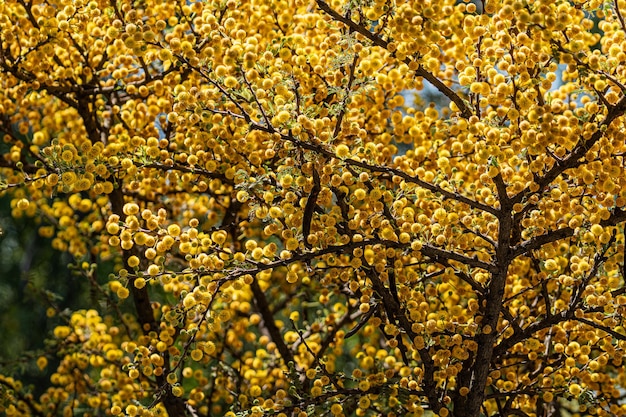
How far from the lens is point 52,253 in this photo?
9.15m

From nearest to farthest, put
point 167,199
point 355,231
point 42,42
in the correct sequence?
point 355,231, point 42,42, point 167,199

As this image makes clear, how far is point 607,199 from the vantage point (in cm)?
268

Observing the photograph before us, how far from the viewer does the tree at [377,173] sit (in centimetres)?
254

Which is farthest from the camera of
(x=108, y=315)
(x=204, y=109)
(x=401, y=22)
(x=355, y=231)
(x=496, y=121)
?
(x=108, y=315)

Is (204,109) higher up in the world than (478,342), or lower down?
higher up

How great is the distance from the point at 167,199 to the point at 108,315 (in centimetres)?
108

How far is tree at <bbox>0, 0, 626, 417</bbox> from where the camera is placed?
99.8 inches

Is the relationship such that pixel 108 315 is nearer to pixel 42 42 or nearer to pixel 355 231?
pixel 42 42

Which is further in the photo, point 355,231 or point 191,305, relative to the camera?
point 355,231

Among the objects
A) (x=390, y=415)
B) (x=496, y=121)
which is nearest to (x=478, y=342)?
(x=390, y=415)

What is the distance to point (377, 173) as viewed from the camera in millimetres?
3213

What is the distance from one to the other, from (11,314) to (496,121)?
771 cm

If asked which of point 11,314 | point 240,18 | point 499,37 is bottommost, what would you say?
point 499,37

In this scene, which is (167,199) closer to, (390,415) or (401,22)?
(390,415)
